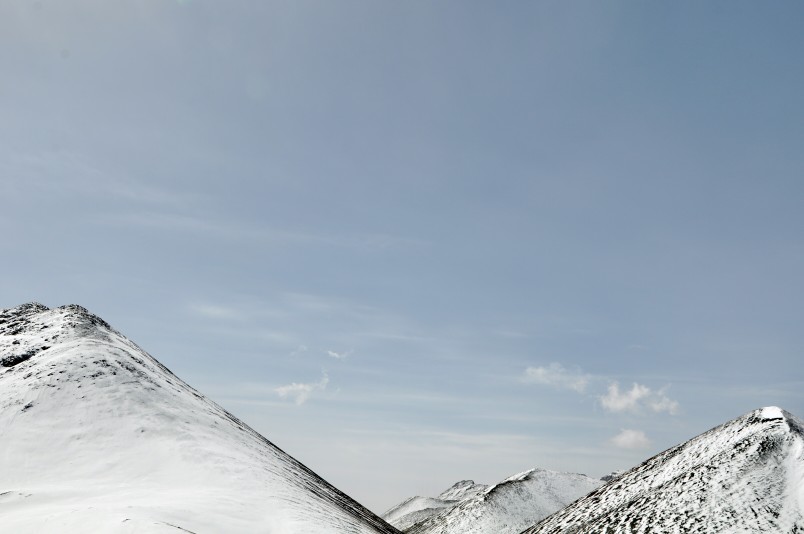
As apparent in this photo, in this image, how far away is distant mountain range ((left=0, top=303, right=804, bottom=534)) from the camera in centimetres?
2058

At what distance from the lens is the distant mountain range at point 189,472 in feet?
67.5

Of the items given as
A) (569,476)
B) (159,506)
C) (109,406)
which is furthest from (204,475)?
(569,476)

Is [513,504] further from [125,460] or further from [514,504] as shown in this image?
[125,460]

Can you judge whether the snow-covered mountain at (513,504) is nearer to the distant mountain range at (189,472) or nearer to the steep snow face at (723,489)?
the distant mountain range at (189,472)

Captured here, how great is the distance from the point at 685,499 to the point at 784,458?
179 inches

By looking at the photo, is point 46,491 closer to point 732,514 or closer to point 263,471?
point 263,471

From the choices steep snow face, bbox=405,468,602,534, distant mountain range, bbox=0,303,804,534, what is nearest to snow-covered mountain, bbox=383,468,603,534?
steep snow face, bbox=405,468,602,534

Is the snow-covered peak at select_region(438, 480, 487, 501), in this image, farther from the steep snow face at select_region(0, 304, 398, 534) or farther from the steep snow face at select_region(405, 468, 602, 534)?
the steep snow face at select_region(0, 304, 398, 534)

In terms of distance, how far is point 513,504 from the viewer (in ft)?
230

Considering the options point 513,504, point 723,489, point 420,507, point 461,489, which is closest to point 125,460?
point 723,489

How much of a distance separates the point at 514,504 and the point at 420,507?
61345mm

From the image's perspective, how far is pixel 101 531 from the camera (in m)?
18.3

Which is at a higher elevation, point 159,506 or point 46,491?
point 46,491

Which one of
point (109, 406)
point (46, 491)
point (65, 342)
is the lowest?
point (46, 491)
